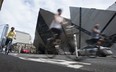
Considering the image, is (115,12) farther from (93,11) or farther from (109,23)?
(93,11)

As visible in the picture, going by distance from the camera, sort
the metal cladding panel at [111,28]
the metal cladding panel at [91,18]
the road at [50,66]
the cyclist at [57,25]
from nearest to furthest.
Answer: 1. the road at [50,66]
2. the cyclist at [57,25]
3. the metal cladding panel at [111,28]
4. the metal cladding panel at [91,18]

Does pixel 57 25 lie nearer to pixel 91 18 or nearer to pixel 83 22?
pixel 91 18

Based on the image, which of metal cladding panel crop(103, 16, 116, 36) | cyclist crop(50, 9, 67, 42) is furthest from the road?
metal cladding panel crop(103, 16, 116, 36)

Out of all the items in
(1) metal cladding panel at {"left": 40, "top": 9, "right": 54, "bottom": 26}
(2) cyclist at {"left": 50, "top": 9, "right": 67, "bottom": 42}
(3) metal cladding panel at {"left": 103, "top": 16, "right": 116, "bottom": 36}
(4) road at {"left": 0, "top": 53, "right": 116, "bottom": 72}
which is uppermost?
(1) metal cladding panel at {"left": 40, "top": 9, "right": 54, "bottom": 26}

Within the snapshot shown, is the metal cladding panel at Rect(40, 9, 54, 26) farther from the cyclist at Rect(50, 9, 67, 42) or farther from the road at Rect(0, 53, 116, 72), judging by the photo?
the road at Rect(0, 53, 116, 72)

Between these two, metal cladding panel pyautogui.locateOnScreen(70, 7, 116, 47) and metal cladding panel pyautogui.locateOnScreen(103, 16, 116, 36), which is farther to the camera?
metal cladding panel pyautogui.locateOnScreen(70, 7, 116, 47)

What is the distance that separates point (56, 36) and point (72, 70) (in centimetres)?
461

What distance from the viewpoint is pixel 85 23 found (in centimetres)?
4109

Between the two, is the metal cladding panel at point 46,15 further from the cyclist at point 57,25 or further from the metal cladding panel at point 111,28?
the cyclist at point 57,25

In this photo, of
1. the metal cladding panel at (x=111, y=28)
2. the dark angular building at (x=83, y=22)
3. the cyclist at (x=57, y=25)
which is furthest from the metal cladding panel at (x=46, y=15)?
the cyclist at (x=57, y=25)

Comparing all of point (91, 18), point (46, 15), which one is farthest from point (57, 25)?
point (46, 15)

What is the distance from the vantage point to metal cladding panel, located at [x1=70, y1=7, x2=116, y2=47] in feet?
118

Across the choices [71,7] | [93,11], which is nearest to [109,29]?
[93,11]

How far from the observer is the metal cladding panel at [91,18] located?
118ft
